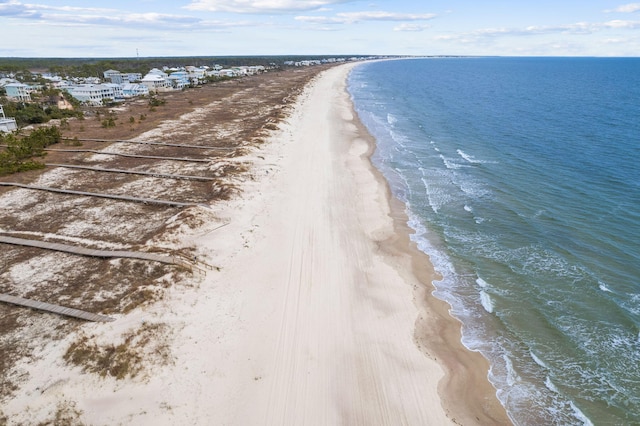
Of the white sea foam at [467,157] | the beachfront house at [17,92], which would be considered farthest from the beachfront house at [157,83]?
the white sea foam at [467,157]

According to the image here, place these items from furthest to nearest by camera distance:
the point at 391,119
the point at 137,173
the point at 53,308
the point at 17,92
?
the point at 17,92 < the point at 391,119 < the point at 137,173 < the point at 53,308

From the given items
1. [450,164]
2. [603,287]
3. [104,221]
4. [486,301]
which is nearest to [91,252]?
[104,221]

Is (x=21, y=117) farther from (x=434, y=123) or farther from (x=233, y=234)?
(x=434, y=123)

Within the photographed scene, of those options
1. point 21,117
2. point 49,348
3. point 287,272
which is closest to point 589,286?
point 287,272

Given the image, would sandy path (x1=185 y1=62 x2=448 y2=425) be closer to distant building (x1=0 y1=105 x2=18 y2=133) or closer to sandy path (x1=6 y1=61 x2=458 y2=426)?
sandy path (x1=6 y1=61 x2=458 y2=426)

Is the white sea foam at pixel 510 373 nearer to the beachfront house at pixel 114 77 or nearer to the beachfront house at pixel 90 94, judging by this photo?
the beachfront house at pixel 90 94

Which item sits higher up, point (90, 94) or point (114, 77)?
Answer: point (114, 77)

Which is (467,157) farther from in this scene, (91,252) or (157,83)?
(157,83)
